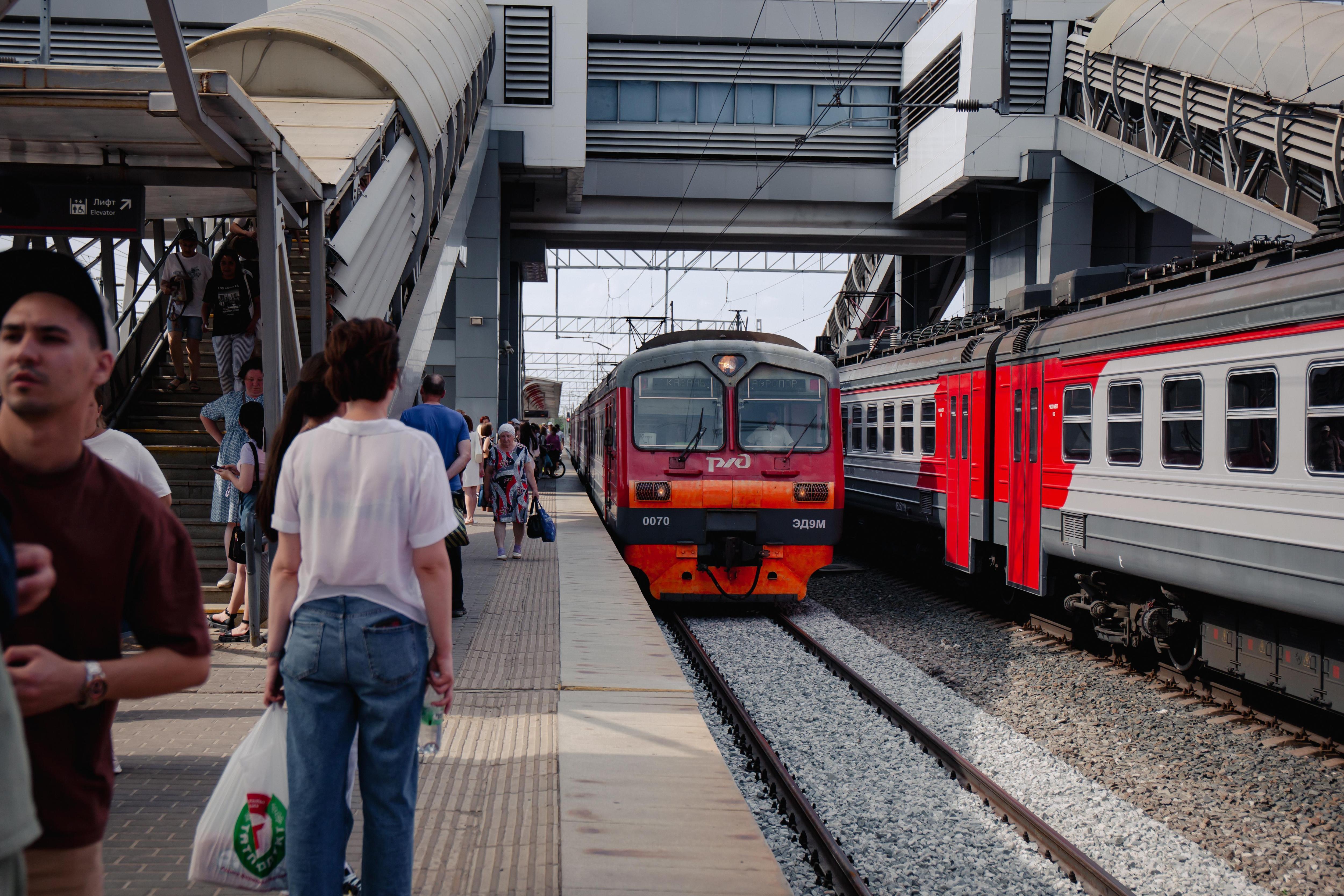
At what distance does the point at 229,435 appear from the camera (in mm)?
7207

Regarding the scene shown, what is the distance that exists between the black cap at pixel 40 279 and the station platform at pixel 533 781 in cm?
242

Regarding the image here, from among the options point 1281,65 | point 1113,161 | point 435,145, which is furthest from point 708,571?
point 1113,161

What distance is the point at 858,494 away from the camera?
52.9 ft

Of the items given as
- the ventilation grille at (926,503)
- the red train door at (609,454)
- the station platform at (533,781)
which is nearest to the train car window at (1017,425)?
the ventilation grille at (926,503)

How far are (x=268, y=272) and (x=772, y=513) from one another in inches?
238

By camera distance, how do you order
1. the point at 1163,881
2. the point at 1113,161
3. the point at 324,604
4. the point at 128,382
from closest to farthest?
the point at 324,604
the point at 1163,881
the point at 128,382
the point at 1113,161

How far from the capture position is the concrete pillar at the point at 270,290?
6.79m

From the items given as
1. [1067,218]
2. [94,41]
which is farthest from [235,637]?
[94,41]

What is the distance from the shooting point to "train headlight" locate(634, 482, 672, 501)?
1113 cm

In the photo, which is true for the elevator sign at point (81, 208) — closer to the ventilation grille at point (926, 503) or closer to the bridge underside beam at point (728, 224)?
the ventilation grille at point (926, 503)

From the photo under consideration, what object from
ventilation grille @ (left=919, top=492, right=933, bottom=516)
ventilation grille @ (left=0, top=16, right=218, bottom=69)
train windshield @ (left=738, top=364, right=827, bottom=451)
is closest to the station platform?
train windshield @ (left=738, top=364, right=827, bottom=451)

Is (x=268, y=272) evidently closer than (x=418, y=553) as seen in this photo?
No

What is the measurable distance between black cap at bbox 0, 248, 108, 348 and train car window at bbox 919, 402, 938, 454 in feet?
38.3

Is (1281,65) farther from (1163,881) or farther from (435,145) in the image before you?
(1163,881)
